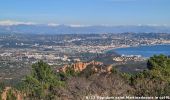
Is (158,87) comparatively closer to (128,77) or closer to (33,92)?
(128,77)

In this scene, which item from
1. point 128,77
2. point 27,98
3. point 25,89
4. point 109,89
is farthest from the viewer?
Result: point 25,89

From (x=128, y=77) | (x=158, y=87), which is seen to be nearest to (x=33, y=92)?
(x=128, y=77)

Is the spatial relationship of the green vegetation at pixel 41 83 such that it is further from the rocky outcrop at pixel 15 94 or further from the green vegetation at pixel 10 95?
the green vegetation at pixel 10 95

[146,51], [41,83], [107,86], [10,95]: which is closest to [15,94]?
[10,95]

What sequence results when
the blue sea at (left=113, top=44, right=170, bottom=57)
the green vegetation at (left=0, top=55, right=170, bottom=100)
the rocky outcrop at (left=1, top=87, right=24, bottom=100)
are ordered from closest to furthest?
the green vegetation at (left=0, top=55, right=170, bottom=100) < the rocky outcrop at (left=1, top=87, right=24, bottom=100) < the blue sea at (left=113, top=44, right=170, bottom=57)

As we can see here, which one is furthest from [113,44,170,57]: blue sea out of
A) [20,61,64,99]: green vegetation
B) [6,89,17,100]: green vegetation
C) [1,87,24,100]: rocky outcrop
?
[6,89,17,100]: green vegetation

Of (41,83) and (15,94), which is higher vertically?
(41,83)

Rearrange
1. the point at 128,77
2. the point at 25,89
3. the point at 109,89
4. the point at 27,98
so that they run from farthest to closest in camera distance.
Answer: the point at 25,89
the point at 27,98
the point at 128,77
the point at 109,89

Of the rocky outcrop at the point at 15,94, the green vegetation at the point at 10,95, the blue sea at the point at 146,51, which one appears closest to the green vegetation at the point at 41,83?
the rocky outcrop at the point at 15,94

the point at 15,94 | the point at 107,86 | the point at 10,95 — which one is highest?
the point at 107,86

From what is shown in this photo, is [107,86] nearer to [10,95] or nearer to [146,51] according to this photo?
[10,95]

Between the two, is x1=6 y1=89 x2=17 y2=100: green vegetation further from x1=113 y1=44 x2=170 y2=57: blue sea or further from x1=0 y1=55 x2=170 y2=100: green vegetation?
x1=113 y1=44 x2=170 y2=57: blue sea
